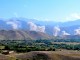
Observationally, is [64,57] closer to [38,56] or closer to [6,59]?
[38,56]

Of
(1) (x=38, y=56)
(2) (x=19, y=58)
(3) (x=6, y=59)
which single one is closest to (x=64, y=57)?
(1) (x=38, y=56)

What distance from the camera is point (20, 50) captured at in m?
125

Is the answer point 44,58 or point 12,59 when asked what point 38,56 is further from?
point 12,59

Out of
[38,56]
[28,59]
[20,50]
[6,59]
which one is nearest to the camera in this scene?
[6,59]

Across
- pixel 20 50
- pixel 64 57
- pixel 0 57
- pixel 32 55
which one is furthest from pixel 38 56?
pixel 20 50

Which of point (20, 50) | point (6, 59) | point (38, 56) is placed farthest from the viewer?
point (20, 50)

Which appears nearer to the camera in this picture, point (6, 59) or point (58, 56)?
point (6, 59)

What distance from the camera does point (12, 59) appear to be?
8881 centimetres

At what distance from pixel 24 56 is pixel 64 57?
1400cm

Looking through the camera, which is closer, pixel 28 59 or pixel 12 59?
pixel 12 59

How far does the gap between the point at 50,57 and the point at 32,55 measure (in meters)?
6.84

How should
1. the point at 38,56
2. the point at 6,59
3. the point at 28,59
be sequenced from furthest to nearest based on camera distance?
the point at 38,56 < the point at 28,59 < the point at 6,59

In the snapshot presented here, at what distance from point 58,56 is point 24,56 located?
472 inches

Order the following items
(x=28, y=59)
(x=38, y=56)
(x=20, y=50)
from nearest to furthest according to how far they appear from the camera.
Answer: (x=28, y=59) < (x=38, y=56) < (x=20, y=50)
